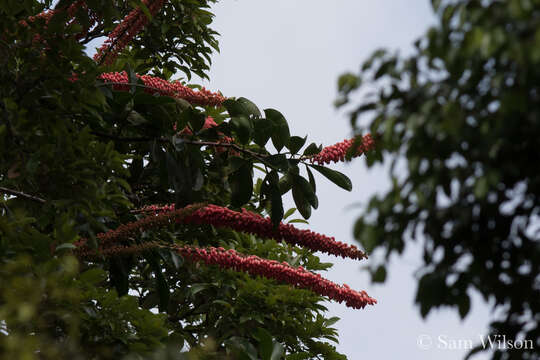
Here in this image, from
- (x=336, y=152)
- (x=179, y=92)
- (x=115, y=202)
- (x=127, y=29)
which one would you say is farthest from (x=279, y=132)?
(x=127, y=29)

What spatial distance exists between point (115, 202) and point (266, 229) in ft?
2.38

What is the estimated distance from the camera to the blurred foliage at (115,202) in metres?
2.51

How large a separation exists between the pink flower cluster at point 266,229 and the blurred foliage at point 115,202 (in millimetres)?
168

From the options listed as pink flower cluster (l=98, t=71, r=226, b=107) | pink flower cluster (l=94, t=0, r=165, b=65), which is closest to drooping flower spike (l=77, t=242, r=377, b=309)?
pink flower cluster (l=98, t=71, r=226, b=107)

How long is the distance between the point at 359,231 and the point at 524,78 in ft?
1.73

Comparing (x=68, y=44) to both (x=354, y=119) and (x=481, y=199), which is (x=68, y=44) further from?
(x=481, y=199)

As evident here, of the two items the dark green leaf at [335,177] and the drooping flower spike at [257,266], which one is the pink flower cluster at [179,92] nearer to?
the dark green leaf at [335,177]

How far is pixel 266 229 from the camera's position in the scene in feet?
9.84

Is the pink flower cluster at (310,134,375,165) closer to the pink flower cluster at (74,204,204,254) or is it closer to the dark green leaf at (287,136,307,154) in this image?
the dark green leaf at (287,136,307,154)

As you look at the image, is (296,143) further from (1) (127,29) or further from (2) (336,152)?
(1) (127,29)

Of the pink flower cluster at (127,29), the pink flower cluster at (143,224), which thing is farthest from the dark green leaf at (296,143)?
the pink flower cluster at (127,29)

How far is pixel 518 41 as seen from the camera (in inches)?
52.2

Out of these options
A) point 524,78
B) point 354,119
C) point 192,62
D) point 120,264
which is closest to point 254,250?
point 120,264

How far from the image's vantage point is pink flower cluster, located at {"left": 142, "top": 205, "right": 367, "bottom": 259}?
9.59 ft
